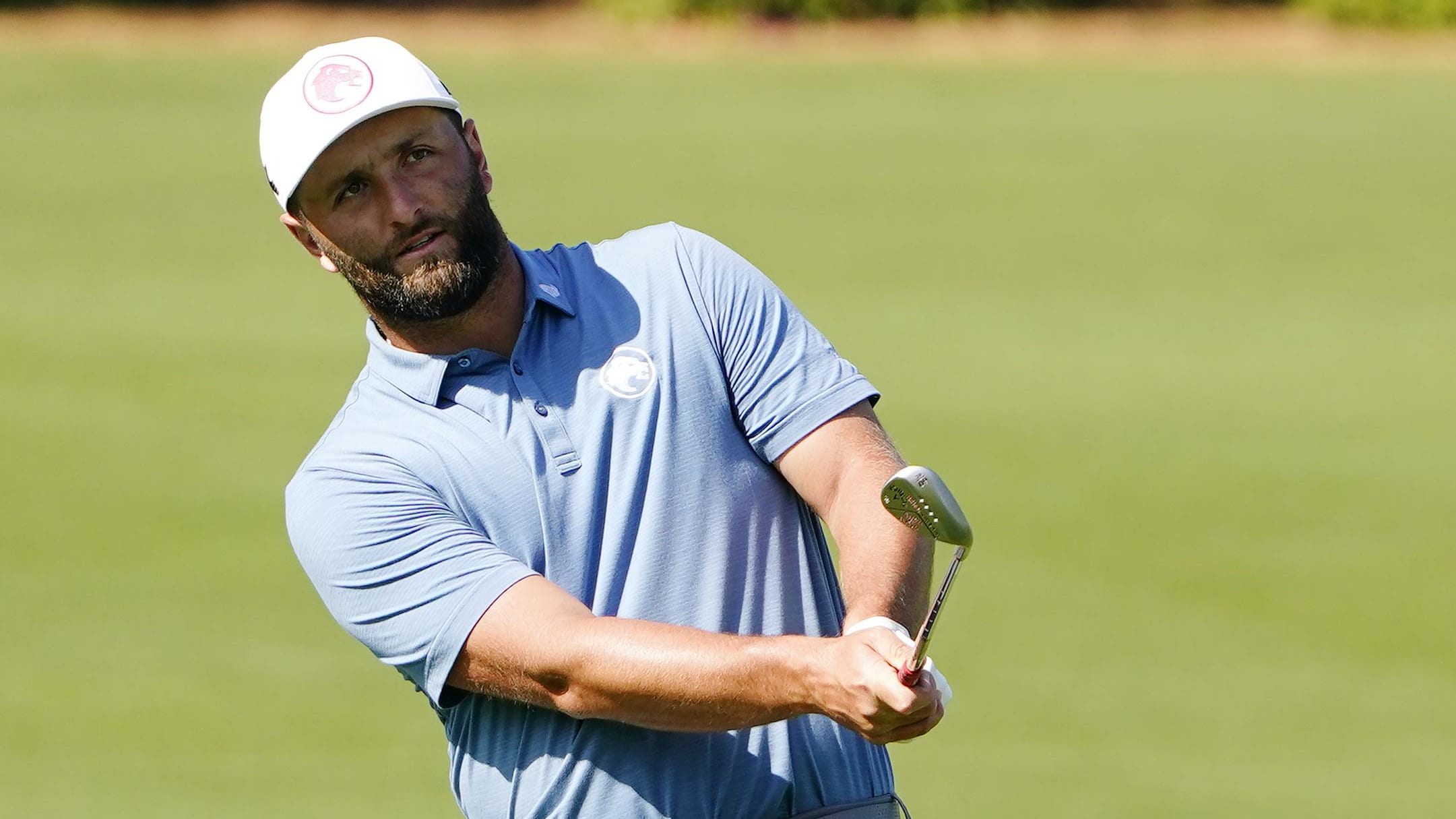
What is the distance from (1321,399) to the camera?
13977mm

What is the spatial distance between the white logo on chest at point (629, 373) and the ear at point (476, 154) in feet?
1.40

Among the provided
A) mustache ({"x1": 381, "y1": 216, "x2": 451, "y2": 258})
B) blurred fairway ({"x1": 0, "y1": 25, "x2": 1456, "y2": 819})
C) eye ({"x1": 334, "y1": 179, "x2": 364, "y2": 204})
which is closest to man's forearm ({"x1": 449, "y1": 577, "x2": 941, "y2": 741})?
mustache ({"x1": 381, "y1": 216, "x2": 451, "y2": 258})

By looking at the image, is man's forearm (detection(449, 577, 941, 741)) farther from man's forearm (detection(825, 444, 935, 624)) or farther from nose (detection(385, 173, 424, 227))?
nose (detection(385, 173, 424, 227))

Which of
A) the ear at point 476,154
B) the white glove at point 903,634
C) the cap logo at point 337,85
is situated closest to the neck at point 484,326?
the ear at point 476,154

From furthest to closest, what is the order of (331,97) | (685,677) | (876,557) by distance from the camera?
(331,97)
(876,557)
(685,677)

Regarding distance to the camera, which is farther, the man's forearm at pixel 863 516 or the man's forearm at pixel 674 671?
the man's forearm at pixel 863 516

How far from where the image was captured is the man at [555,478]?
3762 millimetres

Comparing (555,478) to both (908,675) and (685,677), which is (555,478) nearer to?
(685,677)

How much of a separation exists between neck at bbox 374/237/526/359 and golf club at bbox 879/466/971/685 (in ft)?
3.16

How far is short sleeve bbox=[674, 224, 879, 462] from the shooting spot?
3918 millimetres

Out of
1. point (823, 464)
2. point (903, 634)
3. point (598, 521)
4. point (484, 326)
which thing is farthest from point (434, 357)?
point (903, 634)

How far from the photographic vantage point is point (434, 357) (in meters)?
3.97

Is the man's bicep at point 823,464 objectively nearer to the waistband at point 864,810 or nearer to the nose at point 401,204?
the waistband at point 864,810

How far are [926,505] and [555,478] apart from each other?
31.1 inches
